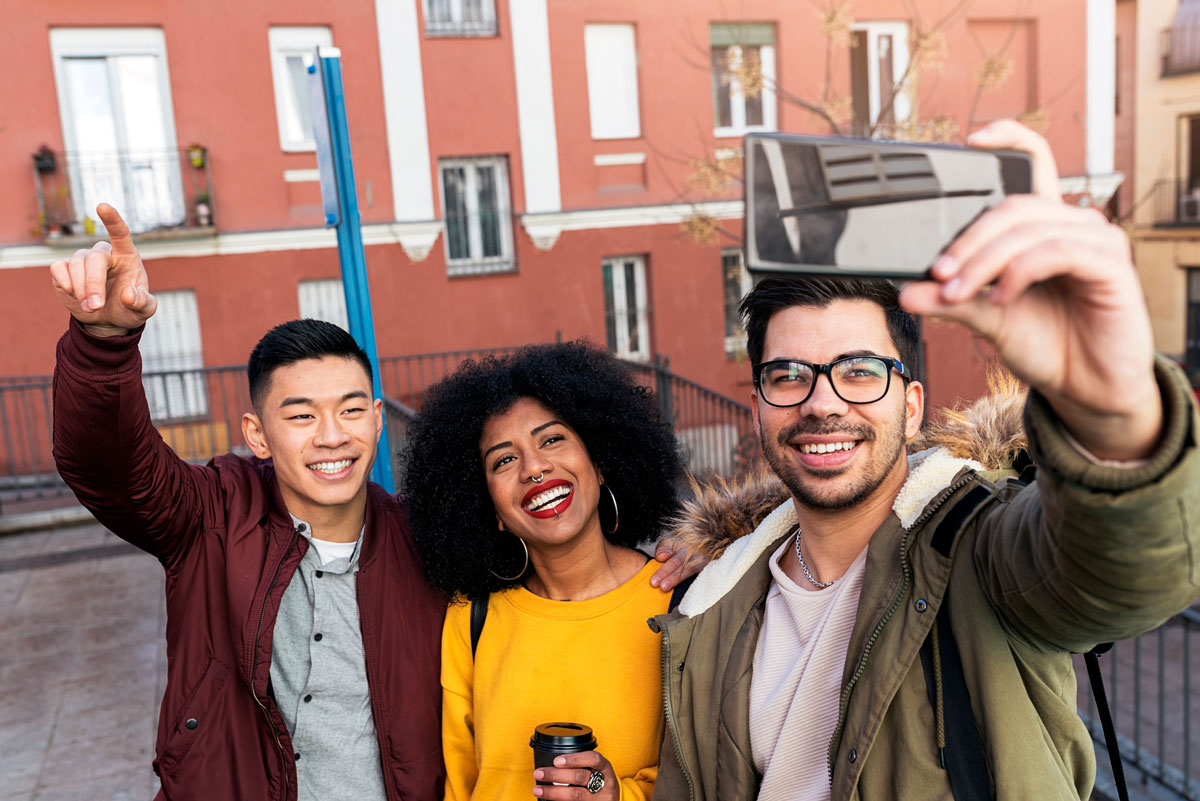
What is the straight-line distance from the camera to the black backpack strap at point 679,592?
102 inches

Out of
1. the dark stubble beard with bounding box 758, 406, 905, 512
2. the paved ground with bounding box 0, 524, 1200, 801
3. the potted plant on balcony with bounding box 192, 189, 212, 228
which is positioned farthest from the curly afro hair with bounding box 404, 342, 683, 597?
the potted plant on balcony with bounding box 192, 189, 212, 228

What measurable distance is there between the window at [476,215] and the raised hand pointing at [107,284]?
13.3 metres

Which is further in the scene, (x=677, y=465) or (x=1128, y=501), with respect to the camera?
(x=677, y=465)

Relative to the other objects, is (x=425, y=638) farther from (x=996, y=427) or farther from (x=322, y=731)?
(x=996, y=427)

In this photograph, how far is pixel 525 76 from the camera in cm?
1494

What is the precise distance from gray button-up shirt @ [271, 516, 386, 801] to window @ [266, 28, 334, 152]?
12773 millimetres

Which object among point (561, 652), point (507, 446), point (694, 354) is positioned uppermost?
point (507, 446)

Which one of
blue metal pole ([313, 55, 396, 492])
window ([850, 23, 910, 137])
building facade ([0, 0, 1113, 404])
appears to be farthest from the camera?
window ([850, 23, 910, 137])

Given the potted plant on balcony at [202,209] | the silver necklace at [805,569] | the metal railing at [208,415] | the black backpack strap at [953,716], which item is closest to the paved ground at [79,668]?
the metal railing at [208,415]

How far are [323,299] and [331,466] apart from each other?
12715 mm

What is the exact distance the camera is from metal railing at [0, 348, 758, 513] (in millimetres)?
10781

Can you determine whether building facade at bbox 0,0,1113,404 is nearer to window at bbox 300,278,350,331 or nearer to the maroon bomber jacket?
window at bbox 300,278,350,331

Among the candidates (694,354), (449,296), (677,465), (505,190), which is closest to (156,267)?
(449,296)

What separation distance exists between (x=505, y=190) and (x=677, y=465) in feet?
42.5
